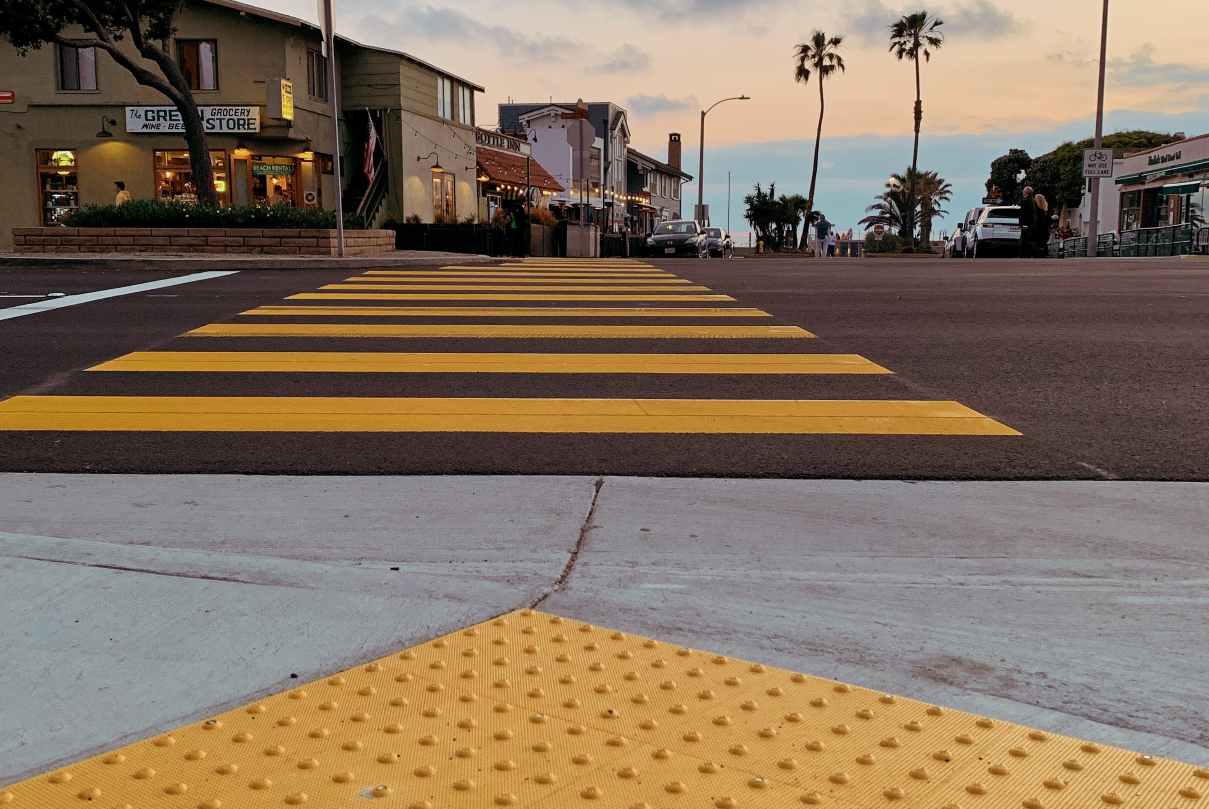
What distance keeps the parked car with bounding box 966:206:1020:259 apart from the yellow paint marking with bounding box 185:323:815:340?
80.1 ft

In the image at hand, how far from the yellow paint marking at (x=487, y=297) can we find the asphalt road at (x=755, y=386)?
0.39 meters

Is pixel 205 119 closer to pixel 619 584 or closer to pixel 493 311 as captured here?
pixel 493 311

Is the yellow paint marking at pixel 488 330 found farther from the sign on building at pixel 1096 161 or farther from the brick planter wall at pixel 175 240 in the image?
the sign on building at pixel 1096 161

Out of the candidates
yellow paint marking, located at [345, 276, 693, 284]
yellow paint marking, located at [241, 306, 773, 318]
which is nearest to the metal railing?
yellow paint marking, located at [345, 276, 693, 284]

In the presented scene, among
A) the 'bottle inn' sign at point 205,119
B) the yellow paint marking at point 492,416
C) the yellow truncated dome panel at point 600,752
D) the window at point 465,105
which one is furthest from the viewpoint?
the window at point 465,105

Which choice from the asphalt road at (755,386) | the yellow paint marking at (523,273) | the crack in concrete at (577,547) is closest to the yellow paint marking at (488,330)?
the asphalt road at (755,386)

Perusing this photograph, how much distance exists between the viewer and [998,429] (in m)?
5.69

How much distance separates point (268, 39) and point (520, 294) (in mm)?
22504

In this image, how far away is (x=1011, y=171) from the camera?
286 ft

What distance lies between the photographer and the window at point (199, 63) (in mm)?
31750

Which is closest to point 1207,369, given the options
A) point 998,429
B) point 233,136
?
point 998,429

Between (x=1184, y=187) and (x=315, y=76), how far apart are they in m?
37.9

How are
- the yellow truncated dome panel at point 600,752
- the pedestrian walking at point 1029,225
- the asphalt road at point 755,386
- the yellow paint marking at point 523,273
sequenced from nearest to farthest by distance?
the yellow truncated dome panel at point 600,752, the asphalt road at point 755,386, the yellow paint marking at point 523,273, the pedestrian walking at point 1029,225

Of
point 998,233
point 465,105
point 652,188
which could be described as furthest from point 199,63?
point 652,188
